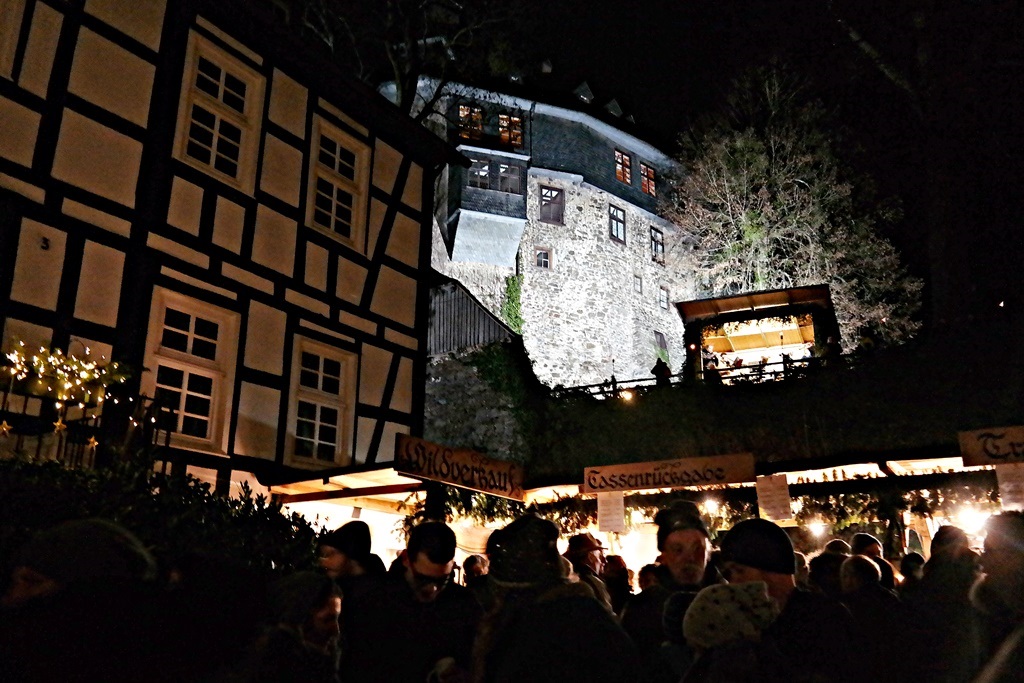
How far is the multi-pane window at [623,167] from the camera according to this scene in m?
33.4

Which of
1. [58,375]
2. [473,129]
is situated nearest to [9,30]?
[58,375]

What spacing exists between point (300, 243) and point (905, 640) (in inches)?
416

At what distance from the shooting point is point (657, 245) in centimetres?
3516

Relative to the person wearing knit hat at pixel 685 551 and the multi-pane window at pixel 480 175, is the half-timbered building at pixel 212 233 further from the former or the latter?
the multi-pane window at pixel 480 175

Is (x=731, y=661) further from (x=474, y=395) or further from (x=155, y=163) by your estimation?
(x=474, y=395)

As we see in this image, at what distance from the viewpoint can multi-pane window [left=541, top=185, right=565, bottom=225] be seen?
3169 cm

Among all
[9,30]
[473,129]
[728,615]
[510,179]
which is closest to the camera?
[728,615]

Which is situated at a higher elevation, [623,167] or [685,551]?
[623,167]

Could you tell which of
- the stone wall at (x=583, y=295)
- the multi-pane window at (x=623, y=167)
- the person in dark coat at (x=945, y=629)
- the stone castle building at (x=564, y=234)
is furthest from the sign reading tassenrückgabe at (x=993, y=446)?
the multi-pane window at (x=623, y=167)

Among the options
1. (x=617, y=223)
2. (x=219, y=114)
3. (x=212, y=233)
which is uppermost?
(x=617, y=223)

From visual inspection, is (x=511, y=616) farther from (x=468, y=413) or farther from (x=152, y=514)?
(x=468, y=413)

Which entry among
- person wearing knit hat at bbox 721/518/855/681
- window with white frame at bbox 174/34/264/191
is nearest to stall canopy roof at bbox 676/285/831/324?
window with white frame at bbox 174/34/264/191

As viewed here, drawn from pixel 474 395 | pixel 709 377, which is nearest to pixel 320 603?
pixel 709 377

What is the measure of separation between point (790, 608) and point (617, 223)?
31040 mm
